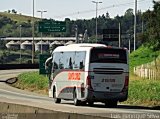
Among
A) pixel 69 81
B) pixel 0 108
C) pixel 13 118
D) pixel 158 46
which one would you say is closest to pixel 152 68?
pixel 158 46

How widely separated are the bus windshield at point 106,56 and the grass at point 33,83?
2561 centimetres

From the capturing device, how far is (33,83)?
6209 cm

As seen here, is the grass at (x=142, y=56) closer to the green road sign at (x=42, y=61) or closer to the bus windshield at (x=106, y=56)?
the green road sign at (x=42, y=61)

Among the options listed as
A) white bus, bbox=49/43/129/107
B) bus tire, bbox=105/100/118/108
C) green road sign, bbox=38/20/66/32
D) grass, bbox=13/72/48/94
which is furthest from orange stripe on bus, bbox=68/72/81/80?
green road sign, bbox=38/20/66/32

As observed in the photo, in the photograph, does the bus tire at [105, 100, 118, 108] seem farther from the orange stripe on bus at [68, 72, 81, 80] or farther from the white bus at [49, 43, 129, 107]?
the orange stripe on bus at [68, 72, 81, 80]

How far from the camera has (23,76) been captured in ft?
221

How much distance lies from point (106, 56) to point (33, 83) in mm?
32192

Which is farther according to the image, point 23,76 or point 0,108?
point 23,76

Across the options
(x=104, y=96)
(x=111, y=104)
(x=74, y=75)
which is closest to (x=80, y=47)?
(x=74, y=75)

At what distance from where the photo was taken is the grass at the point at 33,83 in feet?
193

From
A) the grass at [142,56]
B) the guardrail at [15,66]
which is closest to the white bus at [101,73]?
the grass at [142,56]

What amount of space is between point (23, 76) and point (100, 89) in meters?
37.4

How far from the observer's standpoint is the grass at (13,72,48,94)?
5889cm

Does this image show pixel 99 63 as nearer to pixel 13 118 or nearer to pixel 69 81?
pixel 69 81
